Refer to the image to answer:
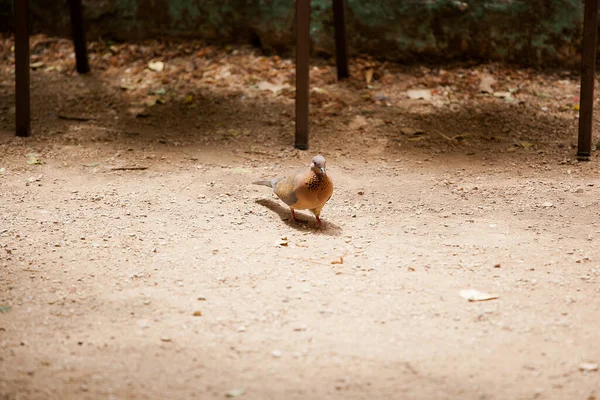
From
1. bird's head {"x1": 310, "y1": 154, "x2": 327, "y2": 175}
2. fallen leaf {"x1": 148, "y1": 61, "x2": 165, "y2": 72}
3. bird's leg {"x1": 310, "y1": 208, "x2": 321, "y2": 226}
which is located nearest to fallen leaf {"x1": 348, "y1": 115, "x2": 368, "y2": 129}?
bird's leg {"x1": 310, "y1": 208, "x2": 321, "y2": 226}

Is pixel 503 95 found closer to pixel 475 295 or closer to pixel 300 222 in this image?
pixel 300 222

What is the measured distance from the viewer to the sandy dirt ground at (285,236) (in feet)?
8.36

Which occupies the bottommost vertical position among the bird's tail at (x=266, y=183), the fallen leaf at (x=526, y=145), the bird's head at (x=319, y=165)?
the fallen leaf at (x=526, y=145)

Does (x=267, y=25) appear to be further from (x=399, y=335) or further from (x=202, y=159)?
(x=399, y=335)

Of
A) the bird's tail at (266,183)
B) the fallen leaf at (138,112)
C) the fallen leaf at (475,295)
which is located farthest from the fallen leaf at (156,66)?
the fallen leaf at (475,295)

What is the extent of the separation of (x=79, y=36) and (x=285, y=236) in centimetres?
408

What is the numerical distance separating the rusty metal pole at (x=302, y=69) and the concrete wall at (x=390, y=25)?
67.9 inches

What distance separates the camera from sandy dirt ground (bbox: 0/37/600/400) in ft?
8.36

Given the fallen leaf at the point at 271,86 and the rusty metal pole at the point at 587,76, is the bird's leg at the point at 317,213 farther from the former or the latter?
the fallen leaf at the point at 271,86

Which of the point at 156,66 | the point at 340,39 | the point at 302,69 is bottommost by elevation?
the point at 156,66

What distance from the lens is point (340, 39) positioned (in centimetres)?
657

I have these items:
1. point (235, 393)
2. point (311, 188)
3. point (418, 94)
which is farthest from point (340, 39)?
point (235, 393)

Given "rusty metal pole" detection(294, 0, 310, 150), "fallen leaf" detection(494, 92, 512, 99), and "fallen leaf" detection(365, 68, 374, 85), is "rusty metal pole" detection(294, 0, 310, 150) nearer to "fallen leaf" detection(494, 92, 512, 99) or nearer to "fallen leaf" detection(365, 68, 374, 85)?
"fallen leaf" detection(365, 68, 374, 85)

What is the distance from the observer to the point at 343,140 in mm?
5824
